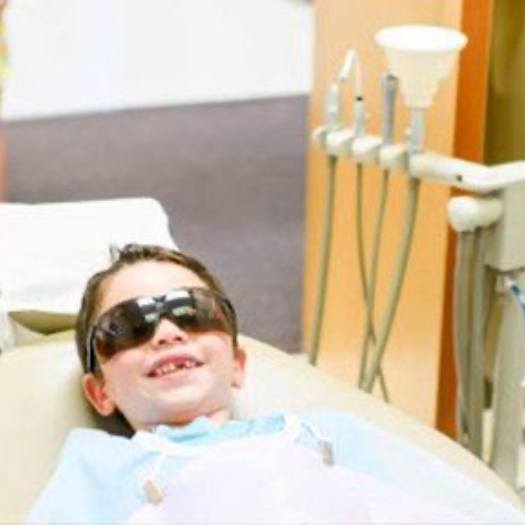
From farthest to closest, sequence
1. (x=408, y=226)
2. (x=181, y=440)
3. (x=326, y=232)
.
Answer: (x=326, y=232)
(x=408, y=226)
(x=181, y=440)

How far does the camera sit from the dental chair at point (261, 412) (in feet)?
4.32

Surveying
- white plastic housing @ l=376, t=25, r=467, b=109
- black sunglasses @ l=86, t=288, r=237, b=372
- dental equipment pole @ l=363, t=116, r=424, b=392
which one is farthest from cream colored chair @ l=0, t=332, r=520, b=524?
white plastic housing @ l=376, t=25, r=467, b=109

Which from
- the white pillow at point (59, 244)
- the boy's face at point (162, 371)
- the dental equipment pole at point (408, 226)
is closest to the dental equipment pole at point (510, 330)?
the dental equipment pole at point (408, 226)

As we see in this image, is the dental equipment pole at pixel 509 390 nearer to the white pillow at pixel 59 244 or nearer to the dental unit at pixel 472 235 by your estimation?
the dental unit at pixel 472 235

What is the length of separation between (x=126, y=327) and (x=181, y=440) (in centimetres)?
15

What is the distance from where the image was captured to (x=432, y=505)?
124 cm

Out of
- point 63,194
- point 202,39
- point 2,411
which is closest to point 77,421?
point 2,411

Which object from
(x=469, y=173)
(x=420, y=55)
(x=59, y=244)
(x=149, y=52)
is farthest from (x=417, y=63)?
(x=149, y=52)

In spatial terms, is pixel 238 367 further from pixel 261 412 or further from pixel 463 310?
pixel 463 310

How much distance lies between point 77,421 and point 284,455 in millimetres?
329

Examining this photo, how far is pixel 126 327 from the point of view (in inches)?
51.7

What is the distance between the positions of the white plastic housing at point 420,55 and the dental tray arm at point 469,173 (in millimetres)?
103

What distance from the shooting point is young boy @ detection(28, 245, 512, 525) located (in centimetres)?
120

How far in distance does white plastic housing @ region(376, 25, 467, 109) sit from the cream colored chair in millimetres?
437
